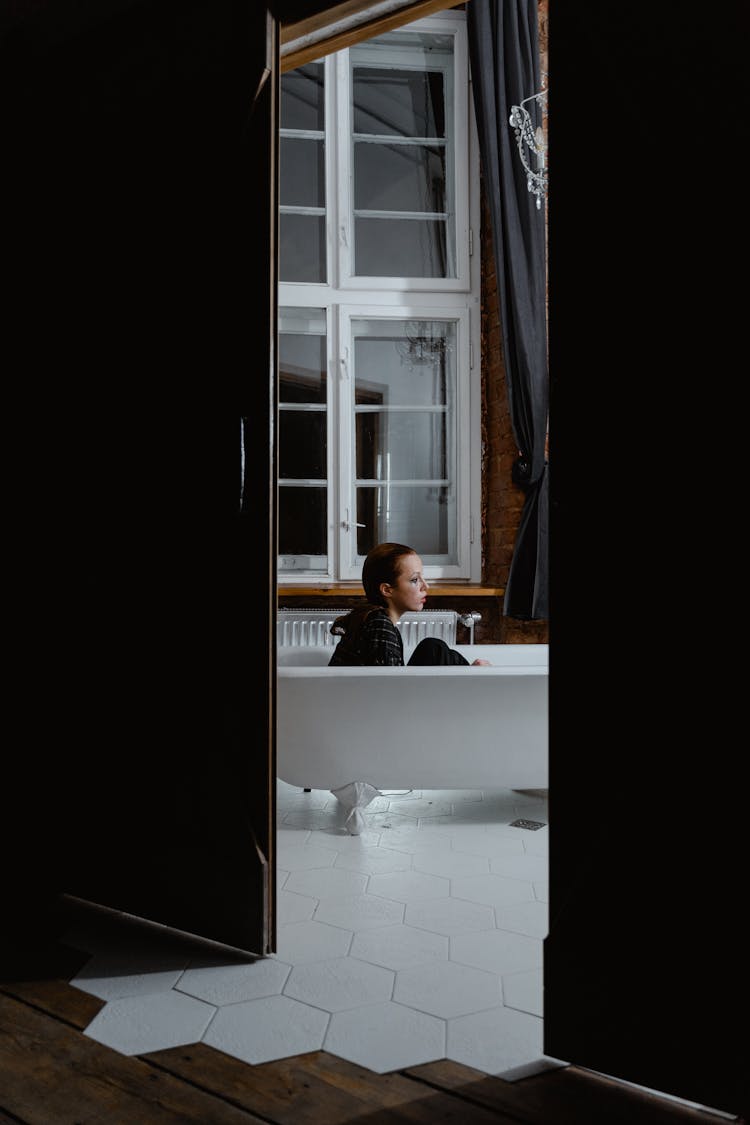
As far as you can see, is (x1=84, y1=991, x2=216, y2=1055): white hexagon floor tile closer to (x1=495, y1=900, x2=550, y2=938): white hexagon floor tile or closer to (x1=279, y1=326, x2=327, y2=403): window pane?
(x1=495, y1=900, x2=550, y2=938): white hexagon floor tile

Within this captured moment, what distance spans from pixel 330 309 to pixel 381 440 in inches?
28.3

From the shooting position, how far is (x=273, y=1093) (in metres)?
1.51

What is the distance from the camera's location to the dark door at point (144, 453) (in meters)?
2.05

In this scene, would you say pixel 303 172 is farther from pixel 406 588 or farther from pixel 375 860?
pixel 375 860

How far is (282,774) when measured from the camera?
3.08 meters

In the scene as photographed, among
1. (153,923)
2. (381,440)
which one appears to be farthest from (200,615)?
(381,440)

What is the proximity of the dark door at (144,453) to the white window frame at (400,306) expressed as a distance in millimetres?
2473

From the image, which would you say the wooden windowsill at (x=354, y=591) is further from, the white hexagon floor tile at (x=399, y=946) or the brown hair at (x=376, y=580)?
the white hexagon floor tile at (x=399, y=946)

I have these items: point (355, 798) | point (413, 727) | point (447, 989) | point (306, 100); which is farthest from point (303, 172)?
point (447, 989)

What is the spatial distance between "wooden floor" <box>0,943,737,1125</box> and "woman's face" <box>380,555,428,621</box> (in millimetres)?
1881

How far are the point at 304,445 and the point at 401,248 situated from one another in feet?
3.79
